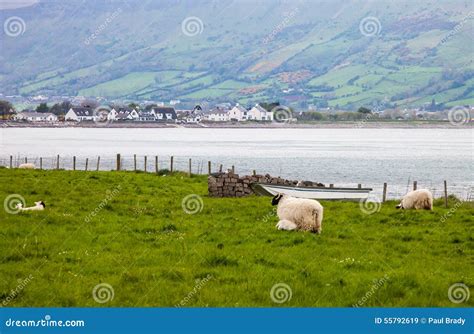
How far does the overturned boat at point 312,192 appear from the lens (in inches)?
1405

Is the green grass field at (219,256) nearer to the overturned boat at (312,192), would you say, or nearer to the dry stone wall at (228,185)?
the dry stone wall at (228,185)

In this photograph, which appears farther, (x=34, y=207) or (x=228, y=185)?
(x=228, y=185)

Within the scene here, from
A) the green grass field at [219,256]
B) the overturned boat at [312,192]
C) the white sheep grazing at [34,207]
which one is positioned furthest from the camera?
the overturned boat at [312,192]

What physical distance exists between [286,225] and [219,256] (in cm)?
532

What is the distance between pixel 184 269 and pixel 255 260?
85.7 inches

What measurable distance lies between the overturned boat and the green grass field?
629 cm

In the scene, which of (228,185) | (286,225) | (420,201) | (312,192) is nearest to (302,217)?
(286,225)

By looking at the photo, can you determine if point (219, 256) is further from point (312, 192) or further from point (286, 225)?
point (312, 192)

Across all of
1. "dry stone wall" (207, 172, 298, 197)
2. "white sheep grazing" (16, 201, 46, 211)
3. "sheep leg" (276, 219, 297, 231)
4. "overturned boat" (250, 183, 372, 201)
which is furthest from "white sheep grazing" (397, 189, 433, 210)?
"white sheep grazing" (16, 201, 46, 211)

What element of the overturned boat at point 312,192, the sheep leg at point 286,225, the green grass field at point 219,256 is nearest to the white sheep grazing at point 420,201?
the green grass field at point 219,256

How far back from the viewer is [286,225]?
2202cm

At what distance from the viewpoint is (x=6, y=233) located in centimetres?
1966

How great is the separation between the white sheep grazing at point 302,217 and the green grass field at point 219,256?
1.53 feet

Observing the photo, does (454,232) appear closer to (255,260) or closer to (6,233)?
(255,260)
